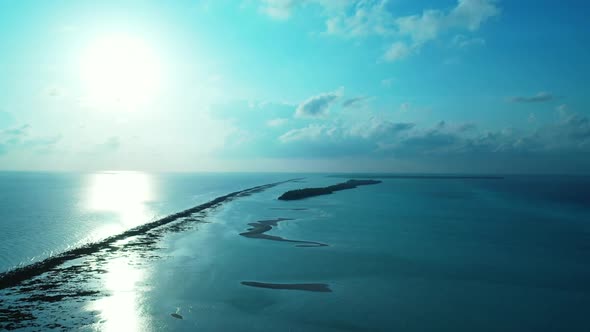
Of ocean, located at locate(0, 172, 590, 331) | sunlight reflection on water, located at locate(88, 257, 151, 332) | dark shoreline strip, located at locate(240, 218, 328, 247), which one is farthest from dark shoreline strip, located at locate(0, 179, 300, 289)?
dark shoreline strip, located at locate(240, 218, 328, 247)

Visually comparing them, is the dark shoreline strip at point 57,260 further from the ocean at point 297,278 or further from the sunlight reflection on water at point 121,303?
the sunlight reflection on water at point 121,303

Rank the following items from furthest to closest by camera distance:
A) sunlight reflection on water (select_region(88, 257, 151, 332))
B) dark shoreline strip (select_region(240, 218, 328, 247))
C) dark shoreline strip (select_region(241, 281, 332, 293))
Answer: dark shoreline strip (select_region(240, 218, 328, 247))
dark shoreline strip (select_region(241, 281, 332, 293))
sunlight reflection on water (select_region(88, 257, 151, 332))

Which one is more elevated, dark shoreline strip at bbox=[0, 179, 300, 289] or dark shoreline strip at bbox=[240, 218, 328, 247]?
dark shoreline strip at bbox=[0, 179, 300, 289]

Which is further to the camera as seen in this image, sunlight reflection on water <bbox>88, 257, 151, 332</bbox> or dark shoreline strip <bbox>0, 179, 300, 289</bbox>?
dark shoreline strip <bbox>0, 179, 300, 289</bbox>

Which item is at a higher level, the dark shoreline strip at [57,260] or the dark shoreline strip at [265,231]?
the dark shoreline strip at [57,260]

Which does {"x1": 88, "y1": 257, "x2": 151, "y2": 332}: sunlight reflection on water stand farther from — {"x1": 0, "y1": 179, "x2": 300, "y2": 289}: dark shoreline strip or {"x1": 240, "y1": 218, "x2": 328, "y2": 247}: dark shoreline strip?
{"x1": 240, "y1": 218, "x2": 328, "y2": 247}: dark shoreline strip

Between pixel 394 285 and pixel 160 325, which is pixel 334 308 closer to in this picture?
pixel 394 285

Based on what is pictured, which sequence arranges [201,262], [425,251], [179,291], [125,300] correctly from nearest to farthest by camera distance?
1. [125,300]
2. [179,291]
3. [201,262]
4. [425,251]

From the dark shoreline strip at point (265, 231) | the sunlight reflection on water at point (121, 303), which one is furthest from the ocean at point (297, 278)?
the dark shoreline strip at point (265, 231)

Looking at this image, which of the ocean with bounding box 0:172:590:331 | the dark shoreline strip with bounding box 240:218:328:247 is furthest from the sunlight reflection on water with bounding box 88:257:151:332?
the dark shoreline strip with bounding box 240:218:328:247

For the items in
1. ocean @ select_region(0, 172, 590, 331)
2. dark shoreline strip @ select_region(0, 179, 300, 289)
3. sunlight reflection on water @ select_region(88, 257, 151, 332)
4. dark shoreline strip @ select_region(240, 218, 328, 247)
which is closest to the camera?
sunlight reflection on water @ select_region(88, 257, 151, 332)

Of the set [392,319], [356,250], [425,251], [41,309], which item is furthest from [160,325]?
[425,251]
